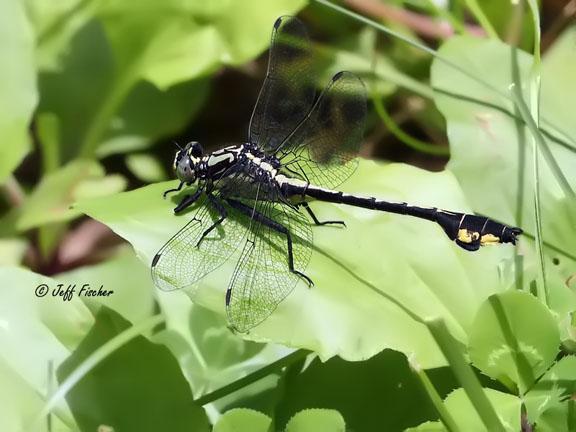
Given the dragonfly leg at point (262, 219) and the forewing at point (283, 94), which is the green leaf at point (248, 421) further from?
the forewing at point (283, 94)

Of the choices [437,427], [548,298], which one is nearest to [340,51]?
[548,298]

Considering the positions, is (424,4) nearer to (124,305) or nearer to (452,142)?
(452,142)

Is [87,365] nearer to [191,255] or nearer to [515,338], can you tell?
[191,255]

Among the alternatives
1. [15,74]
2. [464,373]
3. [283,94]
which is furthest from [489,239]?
[15,74]

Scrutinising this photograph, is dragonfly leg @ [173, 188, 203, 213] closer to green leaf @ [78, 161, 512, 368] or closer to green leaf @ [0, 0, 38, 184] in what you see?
green leaf @ [78, 161, 512, 368]

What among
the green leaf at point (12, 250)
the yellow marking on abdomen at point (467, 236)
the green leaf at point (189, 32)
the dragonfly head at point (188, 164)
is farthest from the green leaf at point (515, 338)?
the green leaf at point (12, 250)

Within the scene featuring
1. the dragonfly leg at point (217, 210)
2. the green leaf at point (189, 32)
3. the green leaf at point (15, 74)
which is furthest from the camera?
the green leaf at point (189, 32)

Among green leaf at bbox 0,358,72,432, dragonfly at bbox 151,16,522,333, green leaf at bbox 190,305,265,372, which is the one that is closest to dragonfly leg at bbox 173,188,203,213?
dragonfly at bbox 151,16,522,333
